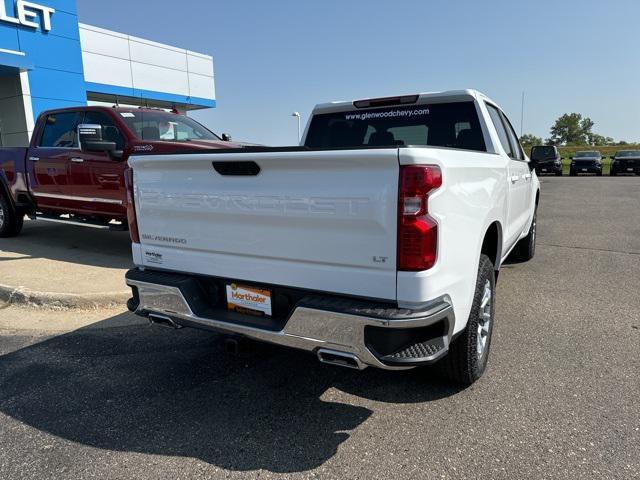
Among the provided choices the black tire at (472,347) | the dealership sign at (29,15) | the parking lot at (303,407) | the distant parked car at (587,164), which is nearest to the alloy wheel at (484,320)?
the black tire at (472,347)

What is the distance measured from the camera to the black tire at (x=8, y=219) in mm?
8258

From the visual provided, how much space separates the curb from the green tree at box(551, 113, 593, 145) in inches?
4478

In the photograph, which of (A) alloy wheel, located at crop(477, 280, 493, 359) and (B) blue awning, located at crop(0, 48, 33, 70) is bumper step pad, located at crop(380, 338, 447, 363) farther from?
(B) blue awning, located at crop(0, 48, 33, 70)

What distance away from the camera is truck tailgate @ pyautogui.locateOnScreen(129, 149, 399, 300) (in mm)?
2363

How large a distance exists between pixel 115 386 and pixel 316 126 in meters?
3.01

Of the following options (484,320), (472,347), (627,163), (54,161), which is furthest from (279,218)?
(627,163)

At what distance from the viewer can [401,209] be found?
90.0 inches

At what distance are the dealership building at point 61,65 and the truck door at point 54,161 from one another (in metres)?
9.51

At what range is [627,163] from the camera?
29000 mm

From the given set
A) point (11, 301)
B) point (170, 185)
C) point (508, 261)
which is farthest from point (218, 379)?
point (508, 261)

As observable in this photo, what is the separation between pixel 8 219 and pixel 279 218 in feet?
25.0

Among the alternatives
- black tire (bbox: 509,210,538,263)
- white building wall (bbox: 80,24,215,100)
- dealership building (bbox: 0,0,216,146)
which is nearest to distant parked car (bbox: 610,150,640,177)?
white building wall (bbox: 80,24,215,100)

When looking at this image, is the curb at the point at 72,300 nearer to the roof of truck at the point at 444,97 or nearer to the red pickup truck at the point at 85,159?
the red pickup truck at the point at 85,159

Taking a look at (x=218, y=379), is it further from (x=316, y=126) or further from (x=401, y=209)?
(x=316, y=126)
